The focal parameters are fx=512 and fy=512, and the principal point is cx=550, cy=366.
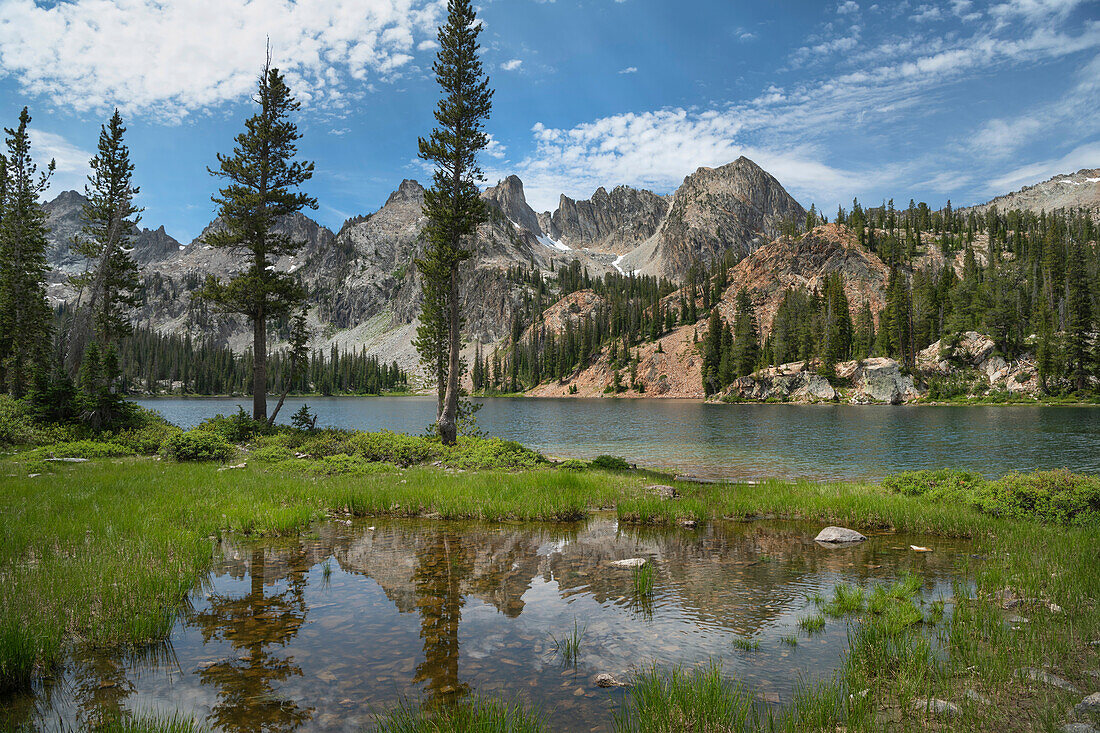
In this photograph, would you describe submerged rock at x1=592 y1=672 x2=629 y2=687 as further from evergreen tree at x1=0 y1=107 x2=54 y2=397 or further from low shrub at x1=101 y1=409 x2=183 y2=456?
evergreen tree at x1=0 y1=107 x2=54 y2=397

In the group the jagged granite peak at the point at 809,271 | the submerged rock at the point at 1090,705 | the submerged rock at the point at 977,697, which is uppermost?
the jagged granite peak at the point at 809,271

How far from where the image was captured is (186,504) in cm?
1342

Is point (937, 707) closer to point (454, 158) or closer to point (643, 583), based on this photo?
point (643, 583)

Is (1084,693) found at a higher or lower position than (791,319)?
lower

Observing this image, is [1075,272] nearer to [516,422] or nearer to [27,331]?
[516,422]

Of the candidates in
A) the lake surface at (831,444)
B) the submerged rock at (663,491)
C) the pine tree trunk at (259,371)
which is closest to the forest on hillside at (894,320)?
the lake surface at (831,444)

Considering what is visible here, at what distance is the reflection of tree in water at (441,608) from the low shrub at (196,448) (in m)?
16.2

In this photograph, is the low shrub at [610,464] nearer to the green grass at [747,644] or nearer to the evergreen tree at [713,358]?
the green grass at [747,644]

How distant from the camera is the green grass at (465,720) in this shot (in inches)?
179

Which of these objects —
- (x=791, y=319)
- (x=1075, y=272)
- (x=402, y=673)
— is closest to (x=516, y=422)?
(x=402, y=673)

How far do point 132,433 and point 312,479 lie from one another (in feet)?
47.5

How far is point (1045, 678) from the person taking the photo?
5605 millimetres

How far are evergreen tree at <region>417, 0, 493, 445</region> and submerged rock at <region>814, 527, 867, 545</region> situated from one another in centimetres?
2008

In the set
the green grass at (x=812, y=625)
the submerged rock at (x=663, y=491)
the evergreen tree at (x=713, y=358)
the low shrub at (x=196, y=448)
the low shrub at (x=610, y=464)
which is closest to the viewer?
the green grass at (x=812, y=625)
